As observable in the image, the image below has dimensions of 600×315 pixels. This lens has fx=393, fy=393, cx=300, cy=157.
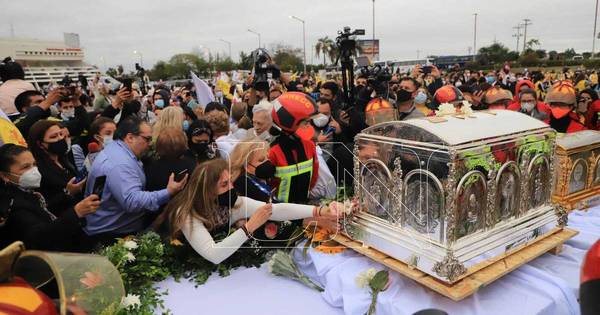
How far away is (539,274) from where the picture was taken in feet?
6.77

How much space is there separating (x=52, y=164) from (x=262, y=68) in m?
3.14

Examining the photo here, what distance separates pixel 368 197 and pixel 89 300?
66.1 inches

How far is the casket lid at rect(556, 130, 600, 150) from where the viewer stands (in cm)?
289

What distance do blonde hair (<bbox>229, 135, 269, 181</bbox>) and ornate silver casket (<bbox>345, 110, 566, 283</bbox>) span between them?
704mm

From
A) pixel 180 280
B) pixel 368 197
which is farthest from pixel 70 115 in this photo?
pixel 368 197

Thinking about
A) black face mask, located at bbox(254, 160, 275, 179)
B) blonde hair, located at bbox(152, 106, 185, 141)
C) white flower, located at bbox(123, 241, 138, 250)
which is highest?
blonde hair, located at bbox(152, 106, 185, 141)

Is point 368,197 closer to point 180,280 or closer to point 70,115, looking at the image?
point 180,280

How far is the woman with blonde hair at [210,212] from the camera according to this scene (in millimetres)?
2211

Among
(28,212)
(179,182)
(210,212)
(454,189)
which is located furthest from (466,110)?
(28,212)

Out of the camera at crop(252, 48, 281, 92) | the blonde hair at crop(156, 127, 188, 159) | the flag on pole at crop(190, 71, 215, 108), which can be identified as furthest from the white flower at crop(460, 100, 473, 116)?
the flag on pole at crop(190, 71, 215, 108)

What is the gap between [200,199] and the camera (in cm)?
227

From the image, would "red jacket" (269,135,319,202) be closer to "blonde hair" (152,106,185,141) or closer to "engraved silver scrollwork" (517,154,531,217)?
"engraved silver scrollwork" (517,154,531,217)

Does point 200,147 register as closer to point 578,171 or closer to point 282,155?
point 282,155

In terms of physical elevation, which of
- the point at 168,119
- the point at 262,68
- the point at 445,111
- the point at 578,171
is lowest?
the point at 578,171
